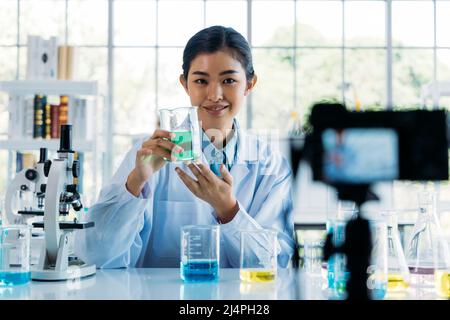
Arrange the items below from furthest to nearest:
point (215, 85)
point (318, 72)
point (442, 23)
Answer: point (318, 72)
point (442, 23)
point (215, 85)

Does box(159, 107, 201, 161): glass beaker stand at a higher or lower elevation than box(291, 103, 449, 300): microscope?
higher

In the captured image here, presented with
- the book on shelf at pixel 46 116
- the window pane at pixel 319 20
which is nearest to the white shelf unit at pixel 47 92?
the book on shelf at pixel 46 116

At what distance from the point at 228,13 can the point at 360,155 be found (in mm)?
4248

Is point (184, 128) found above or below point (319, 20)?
below

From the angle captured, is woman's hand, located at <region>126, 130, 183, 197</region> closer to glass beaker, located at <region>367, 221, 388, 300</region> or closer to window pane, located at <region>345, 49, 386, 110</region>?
glass beaker, located at <region>367, 221, 388, 300</region>

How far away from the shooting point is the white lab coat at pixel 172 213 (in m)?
1.58

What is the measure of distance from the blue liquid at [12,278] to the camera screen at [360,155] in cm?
80

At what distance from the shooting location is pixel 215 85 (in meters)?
1.79

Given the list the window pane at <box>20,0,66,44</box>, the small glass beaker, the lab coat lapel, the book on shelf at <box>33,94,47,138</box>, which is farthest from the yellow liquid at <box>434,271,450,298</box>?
the window pane at <box>20,0,66,44</box>

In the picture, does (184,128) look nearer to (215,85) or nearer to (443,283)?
(215,85)

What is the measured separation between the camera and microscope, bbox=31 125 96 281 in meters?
1.27

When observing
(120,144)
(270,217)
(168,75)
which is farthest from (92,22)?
(270,217)

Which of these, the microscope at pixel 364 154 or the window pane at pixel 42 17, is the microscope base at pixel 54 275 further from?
the window pane at pixel 42 17

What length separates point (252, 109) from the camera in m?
4.69
